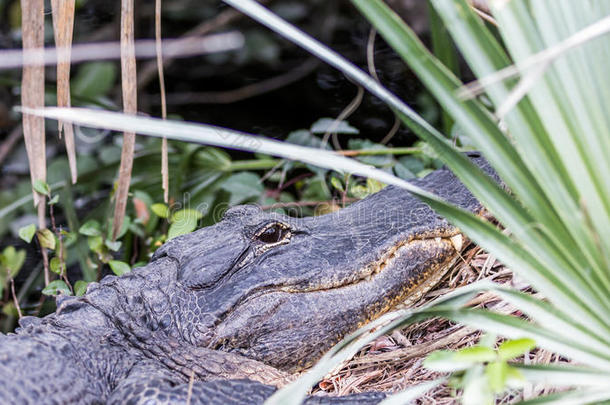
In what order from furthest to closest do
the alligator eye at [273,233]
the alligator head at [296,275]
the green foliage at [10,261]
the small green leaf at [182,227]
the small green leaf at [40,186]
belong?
the green foliage at [10,261]
the small green leaf at [182,227]
the small green leaf at [40,186]
the alligator eye at [273,233]
the alligator head at [296,275]

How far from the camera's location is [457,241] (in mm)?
2723

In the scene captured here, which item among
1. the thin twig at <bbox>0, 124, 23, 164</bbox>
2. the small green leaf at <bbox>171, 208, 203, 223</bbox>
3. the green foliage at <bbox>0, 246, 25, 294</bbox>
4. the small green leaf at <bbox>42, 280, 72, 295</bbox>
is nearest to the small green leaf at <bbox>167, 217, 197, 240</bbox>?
the small green leaf at <bbox>171, 208, 203, 223</bbox>

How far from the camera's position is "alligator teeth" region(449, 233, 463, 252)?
8.89 ft

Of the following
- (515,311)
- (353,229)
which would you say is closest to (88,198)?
(353,229)

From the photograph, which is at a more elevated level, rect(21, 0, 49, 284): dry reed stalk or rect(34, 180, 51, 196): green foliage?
rect(21, 0, 49, 284): dry reed stalk

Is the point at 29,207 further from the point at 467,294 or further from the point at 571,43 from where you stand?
the point at 571,43

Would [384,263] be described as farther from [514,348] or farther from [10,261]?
[10,261]

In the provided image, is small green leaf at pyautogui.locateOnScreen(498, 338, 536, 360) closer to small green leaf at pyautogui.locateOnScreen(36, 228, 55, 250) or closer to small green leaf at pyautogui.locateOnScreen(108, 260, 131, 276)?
small green leaf at pyautogui.locateOnScreen(108, 260, 131, 276)

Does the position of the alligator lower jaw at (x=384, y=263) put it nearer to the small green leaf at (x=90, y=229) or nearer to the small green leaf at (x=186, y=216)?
the small green leaf at (x=186, y=216)

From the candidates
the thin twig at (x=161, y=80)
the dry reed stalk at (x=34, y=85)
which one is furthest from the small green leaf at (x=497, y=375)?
the dry reed stalk at (x=34, y=85)

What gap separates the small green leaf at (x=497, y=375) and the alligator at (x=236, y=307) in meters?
0.83

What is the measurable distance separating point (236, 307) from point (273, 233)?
0.34m

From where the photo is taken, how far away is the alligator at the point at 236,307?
2.25 m

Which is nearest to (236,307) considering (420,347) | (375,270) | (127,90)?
(375,270)
